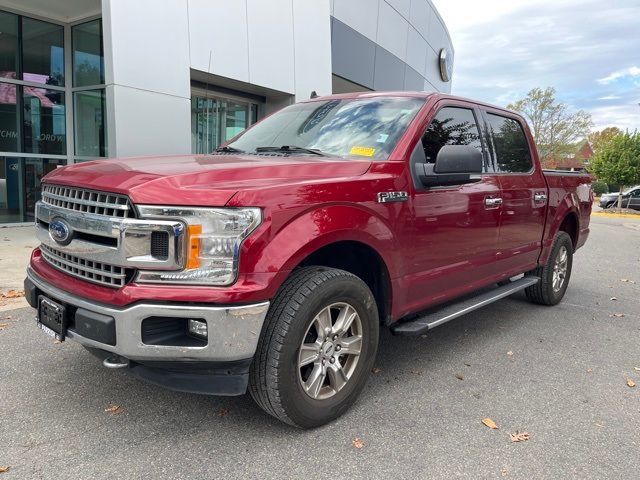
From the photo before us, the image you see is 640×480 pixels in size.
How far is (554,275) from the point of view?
228 inches

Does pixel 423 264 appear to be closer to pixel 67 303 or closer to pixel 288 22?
pixel 67 303

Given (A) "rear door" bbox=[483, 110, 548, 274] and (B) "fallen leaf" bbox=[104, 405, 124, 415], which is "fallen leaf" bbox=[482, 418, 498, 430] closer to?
(A) "rear door" bbox=[483, 110, 548, 274]


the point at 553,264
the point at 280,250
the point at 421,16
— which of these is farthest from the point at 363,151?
the point at 421,16

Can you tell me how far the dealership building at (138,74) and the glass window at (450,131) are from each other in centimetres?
639

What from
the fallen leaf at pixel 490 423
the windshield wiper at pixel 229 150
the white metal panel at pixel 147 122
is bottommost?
the fallen leaf at pixel 490 423

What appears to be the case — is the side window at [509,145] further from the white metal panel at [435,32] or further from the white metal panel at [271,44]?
the white metal panel at [435,32]

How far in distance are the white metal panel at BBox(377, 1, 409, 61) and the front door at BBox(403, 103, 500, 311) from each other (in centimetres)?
1610

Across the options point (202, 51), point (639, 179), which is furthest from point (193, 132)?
point (639, 179)

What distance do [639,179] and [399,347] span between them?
90.8ft

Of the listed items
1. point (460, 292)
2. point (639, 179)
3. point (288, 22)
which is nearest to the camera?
point (460, 292)

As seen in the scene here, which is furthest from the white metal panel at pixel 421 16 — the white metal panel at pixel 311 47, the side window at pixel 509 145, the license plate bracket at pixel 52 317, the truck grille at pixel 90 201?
the license plate bracket at pixel 52 317

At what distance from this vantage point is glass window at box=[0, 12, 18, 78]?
10.5 m

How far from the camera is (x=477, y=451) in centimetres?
277

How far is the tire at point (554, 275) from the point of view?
5.62 meters
